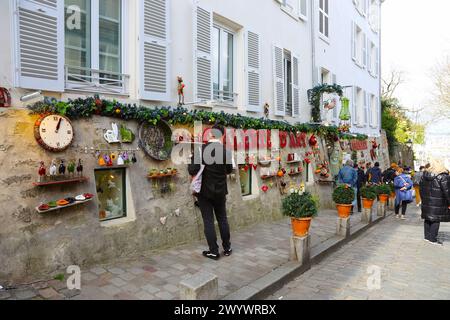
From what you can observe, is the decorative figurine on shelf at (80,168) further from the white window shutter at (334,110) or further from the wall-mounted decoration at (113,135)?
the white window shutter at (334,110)

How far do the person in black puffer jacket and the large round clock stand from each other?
6.33 metres

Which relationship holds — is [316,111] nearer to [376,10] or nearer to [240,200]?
[240,200]

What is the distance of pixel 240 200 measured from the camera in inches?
291

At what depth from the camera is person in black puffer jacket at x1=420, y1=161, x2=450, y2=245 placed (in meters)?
6.54

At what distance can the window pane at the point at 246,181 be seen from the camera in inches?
311

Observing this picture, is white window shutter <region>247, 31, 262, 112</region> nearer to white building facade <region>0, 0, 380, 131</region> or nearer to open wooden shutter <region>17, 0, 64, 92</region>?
white building facade <region>0, 0, 380, 131</region>

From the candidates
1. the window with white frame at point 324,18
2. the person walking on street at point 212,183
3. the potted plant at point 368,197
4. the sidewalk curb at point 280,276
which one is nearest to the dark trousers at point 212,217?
the person walking on street at point 212,183

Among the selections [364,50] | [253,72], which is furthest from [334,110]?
[253,72]

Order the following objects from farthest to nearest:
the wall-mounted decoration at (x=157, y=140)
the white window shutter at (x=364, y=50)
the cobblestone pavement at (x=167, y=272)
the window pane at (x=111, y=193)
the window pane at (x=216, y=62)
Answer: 1. the white window shutter at (x=364, y=50)
2. the window pane at (x=216, y=62)
3. the wall-mounted decoration at (x=157, y=140)
4. the window pane at (x=111, y=193)
5. the cobblestone pavement at (x=167, y=272)

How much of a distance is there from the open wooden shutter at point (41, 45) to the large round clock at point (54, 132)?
0.44 metres

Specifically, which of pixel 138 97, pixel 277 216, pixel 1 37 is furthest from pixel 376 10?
pixel 1 37

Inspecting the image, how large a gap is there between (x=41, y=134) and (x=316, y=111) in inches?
349

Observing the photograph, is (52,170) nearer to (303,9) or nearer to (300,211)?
(300,211)

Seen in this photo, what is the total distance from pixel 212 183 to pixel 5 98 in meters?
2.66
